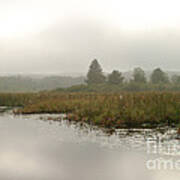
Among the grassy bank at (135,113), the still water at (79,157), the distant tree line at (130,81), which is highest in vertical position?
the distant tree line at (130,81)

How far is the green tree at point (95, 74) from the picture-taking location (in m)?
85.1

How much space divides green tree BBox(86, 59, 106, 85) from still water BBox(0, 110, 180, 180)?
69712 mm

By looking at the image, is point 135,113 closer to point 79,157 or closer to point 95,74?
point 79,157

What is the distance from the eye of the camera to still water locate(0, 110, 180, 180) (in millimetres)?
8664

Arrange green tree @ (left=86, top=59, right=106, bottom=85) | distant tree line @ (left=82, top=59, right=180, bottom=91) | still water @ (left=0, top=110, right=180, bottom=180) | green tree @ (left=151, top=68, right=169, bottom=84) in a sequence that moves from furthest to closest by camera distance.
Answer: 1. green tree @ (left=86, top=59, right=106, bottom=85)
2. green tree @ (left=151, top=68, right=169, bottom=84)
3. distant tree line @ (left=82, top=59, right=180, bottom=91)
4. still water @ (left=0, top=110, right=180, bottom=180)

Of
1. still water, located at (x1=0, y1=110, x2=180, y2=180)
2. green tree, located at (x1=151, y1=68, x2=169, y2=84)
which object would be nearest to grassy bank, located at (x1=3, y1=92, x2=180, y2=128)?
still water, located at (x1=0, y1=110, x2=180, y2=180)

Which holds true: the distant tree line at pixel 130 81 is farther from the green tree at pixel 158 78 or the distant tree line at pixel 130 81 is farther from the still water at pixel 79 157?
the still water at pixel 79 157

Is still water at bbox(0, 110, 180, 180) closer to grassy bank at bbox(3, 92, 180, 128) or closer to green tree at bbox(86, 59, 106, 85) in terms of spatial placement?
grassy bank at bbox(3, 92, 180, 128)

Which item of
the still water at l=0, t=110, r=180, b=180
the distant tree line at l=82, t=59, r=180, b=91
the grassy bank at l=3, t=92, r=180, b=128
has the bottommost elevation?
the still water at l=0, t=110, r=180, b=180

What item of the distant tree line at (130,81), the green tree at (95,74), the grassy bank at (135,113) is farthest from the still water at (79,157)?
the green tree at (95,74)

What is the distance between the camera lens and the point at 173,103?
62.6 ft

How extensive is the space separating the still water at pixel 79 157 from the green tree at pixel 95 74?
69.7 meters

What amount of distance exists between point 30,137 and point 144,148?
254 inches

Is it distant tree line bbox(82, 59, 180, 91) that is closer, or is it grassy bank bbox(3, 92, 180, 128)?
grassy bank bbox(3, 92, 180, 128)
